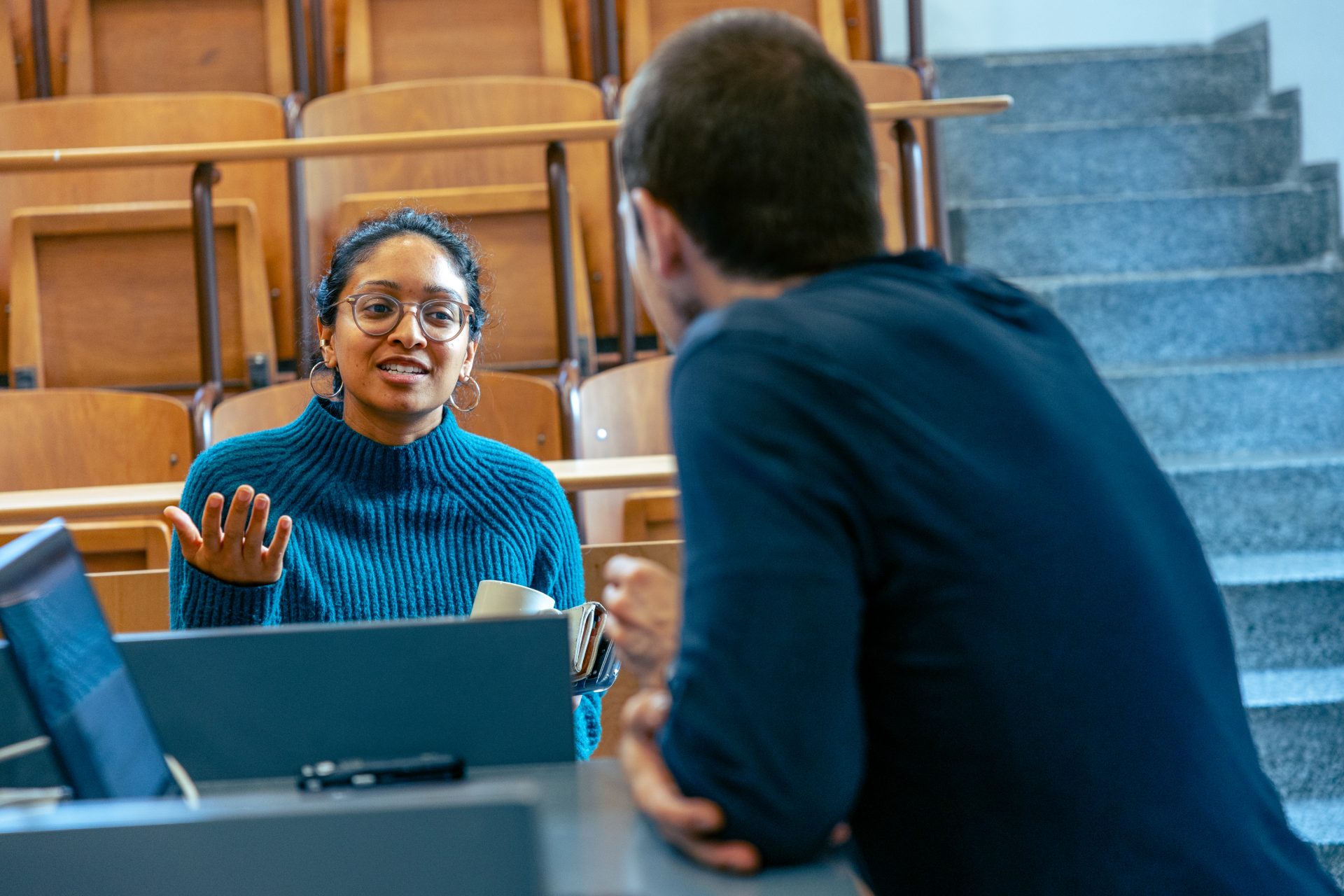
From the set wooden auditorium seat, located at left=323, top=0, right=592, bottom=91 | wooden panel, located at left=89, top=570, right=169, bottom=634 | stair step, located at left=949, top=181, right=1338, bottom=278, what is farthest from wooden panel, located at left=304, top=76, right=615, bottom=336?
wooden panel, located at left=89, top=570, right=169, bottom=634

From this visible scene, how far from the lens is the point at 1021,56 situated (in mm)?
3309

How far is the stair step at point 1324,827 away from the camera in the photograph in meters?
1.81

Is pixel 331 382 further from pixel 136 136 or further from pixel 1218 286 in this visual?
pixel 1218 286

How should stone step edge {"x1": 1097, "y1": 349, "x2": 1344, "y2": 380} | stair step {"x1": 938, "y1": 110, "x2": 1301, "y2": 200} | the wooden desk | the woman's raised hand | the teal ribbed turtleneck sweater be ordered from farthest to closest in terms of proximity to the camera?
stair step {"x1": 938, "y1": 110, "x2": 1301, "y2": 200} < stone step edge {"x1": 1097, "y1": 349, "x2": 1344, "y2": 380} < the wooden desk < the teal ribbed turtleneck sweater < the woman's raised hand

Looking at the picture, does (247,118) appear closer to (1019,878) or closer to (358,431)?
(358,431)

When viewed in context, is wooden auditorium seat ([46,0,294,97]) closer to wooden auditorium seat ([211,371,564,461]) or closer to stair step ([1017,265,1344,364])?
wooden auditorium seat ([211,371,564,461])

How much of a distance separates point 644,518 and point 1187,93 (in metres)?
1.85

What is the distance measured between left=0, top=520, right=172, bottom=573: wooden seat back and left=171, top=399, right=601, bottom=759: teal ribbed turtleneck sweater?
0.91 metres

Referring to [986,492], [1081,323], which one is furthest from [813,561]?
[1081,323]

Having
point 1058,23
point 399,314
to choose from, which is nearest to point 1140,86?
point 1058,23

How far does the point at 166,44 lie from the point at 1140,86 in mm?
2330

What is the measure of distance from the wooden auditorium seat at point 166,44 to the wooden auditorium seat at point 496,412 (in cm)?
115

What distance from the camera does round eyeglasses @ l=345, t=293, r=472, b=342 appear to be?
4.41 feet

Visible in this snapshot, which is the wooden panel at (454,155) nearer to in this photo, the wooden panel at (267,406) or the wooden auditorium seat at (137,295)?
the wooden auditorium seat at (137,295)
